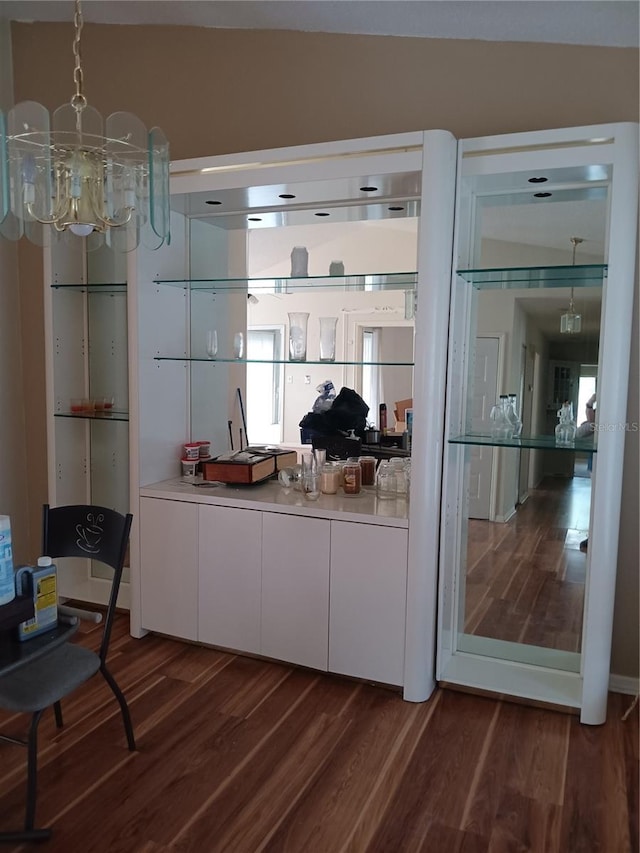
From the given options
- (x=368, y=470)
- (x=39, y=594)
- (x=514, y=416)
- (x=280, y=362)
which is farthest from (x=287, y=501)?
Result: (x=39, y=594)

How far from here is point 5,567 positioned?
1.83 meters

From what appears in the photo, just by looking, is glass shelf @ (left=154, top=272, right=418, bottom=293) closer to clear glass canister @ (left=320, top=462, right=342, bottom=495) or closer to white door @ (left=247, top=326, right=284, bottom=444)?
white door @ (left=247, top=326, right=284, bottom=444)

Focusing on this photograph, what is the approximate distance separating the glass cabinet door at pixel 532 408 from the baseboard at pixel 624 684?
170 mm

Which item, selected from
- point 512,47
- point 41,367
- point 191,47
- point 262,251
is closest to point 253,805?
point 262,251

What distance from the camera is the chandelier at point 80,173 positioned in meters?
1.79

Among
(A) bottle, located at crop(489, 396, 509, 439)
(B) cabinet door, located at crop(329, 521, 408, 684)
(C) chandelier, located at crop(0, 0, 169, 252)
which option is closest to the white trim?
(B) cabinet door, located at crop(329, 521, 408, 684)

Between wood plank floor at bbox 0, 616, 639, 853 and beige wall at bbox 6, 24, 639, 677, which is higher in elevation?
beige wall at bbox 6, 24, 639, 677

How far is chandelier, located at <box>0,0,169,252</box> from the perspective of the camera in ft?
5.88

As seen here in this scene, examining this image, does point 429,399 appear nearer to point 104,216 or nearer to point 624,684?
point 104,216

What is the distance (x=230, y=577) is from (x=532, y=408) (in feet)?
4.98

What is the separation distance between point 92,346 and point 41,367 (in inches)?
17.5

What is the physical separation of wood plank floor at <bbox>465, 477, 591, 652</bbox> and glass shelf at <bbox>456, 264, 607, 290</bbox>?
0.78 m

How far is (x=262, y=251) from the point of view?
3.15 metres

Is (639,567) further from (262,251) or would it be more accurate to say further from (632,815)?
(262,251)
